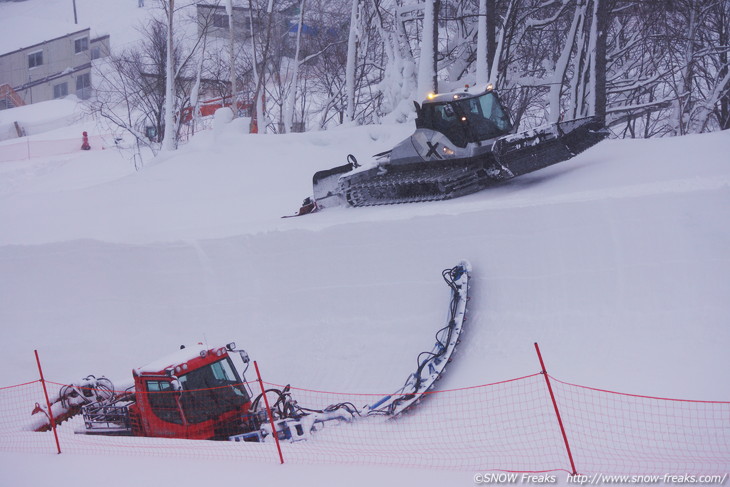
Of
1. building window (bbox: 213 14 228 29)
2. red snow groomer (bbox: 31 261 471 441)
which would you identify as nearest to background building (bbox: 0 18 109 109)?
building window (bbox: 213 14 228 29)

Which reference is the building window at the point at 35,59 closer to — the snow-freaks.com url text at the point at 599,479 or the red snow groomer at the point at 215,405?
the red snow groomer at the point at 215,405

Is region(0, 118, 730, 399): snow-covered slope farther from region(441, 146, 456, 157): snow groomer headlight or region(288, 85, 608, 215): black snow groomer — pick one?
region(441, 146, 456, 157): snow groomer headlight

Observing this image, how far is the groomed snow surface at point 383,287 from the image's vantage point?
25.0 ft

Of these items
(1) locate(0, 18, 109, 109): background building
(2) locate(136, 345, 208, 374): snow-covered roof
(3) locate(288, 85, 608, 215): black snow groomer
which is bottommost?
(2) locate(136, 345, 208, 374): snow-covered roof

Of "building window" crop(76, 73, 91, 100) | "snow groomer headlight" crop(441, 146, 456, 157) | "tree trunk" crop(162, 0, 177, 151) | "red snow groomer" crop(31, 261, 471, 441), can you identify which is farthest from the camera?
"building window" crop(76, 73, 91, 100)

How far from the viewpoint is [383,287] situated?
10.7m

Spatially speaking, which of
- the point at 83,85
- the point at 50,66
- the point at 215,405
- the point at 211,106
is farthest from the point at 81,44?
the point at 215,405

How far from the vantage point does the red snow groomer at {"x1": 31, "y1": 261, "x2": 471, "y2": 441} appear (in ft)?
27.2

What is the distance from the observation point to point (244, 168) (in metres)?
18.2

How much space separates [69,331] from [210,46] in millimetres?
26128

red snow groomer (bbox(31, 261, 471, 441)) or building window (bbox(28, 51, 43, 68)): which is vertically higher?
building window (bbox(28, 51, 43, 68))

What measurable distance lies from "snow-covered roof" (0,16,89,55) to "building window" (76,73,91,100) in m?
3.29

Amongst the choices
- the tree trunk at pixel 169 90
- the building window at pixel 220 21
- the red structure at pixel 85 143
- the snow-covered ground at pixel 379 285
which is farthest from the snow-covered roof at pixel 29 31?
the snow-covered ground at pixel 379 285

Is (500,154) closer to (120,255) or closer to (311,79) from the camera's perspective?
(120,255)
